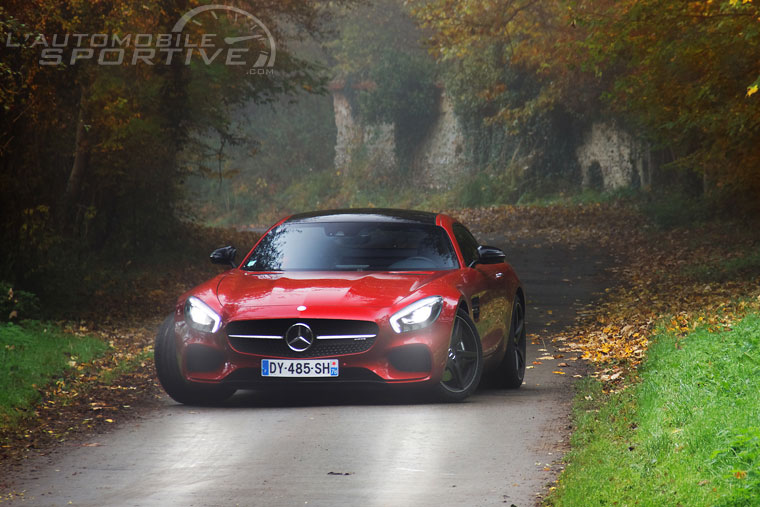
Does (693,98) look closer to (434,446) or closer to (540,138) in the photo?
(434,446)

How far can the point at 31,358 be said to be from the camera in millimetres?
13055

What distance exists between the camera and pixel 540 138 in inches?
1938

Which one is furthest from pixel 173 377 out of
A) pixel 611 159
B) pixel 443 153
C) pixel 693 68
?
pixel 443 153

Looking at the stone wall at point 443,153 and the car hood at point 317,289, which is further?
the stone wall at point 443,153

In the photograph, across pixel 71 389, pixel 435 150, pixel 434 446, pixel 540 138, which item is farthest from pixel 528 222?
pixel 434 446

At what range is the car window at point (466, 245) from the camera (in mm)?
11258

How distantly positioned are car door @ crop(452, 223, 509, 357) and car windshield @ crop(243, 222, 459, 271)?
27 cm

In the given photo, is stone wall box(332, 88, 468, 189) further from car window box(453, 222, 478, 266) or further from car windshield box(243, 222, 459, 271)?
car windshield box(243, 222, 459, 271)

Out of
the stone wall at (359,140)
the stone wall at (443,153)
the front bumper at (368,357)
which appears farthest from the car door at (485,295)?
the stone wall at (359,140)

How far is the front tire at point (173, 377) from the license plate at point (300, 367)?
0.60 metres

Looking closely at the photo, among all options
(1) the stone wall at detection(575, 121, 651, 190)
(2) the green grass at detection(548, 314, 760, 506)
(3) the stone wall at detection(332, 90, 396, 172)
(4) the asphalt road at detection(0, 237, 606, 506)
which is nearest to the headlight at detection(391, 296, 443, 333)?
(4) the asphalt road at detection(0, 237, 606, 506)

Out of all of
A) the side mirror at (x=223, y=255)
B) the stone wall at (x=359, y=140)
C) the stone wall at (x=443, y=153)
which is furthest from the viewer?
the stone wall at (x=359, y=140)

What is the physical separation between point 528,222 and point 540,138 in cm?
1040

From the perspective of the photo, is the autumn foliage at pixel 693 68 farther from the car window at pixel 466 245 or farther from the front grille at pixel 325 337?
the front grille at pixel 325 337
